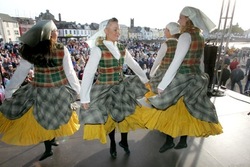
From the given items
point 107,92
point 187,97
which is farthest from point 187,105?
point 107,92

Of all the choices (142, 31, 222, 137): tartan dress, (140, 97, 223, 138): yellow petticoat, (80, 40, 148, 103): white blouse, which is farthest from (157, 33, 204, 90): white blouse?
(80, 40, 148, 103): white blouse

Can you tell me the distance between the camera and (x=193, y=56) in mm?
2223

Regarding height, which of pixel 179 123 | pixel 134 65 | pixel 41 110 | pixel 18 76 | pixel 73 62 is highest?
pixel 134 65

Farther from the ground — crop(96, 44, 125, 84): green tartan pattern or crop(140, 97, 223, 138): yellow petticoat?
crop(96, 44, 125, 84): green tartan pattern

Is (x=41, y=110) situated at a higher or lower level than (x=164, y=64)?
lower

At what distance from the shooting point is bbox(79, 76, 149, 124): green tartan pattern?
212 centimetres

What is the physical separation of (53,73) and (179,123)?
1.58 m

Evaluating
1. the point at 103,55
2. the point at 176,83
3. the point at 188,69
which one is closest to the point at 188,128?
the point at 176,83

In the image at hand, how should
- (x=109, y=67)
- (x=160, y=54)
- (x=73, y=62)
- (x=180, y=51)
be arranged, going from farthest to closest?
(x=73, y=62) < (x=160, y=54) < (x=109, y=67) < (x=180, y=51)

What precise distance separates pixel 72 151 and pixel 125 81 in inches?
47.8

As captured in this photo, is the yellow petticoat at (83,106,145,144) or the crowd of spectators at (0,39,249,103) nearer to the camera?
the yellow petticoat at (83,106,145,144)

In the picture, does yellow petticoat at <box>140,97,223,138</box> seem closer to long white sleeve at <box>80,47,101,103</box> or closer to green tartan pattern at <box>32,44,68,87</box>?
long white sleeve at <box>80,47,101,103</box>

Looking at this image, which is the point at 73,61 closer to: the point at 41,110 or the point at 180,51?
the point at 41,110

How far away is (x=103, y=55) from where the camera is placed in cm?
213
